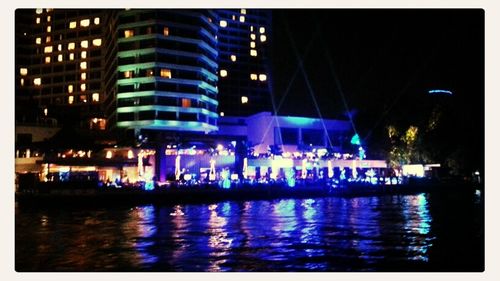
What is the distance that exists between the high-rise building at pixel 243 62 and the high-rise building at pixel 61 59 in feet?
90.8

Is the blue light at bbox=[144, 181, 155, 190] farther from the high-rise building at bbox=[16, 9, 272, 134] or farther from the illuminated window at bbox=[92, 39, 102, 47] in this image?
the illuminated window at bbox=[92, 39, 102, 47]

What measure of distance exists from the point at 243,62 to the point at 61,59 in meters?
38.4

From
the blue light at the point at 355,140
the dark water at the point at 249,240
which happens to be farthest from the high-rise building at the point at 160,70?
the dark water at the point at 249,240

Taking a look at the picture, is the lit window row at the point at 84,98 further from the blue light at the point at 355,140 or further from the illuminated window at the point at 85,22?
the blue light at the point at 355,140

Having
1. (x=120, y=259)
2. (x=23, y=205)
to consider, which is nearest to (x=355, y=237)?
(x=120, y=259)

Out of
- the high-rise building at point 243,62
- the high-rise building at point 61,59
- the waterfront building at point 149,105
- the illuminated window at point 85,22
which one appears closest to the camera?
the waterfront building at point 149,105

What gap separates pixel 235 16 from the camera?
121 metres

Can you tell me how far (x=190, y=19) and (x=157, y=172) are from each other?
83.3 feet

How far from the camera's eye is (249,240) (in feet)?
72.2

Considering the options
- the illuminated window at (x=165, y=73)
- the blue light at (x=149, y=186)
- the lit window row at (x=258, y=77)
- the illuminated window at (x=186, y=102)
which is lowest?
the blue light at (x=149, y=186)

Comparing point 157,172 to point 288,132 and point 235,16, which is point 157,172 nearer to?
point 288,132

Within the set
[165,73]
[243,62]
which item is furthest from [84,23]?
[165,73]

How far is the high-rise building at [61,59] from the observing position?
3826 inches

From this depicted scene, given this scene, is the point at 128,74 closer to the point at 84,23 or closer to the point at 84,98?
the point at 84,98
